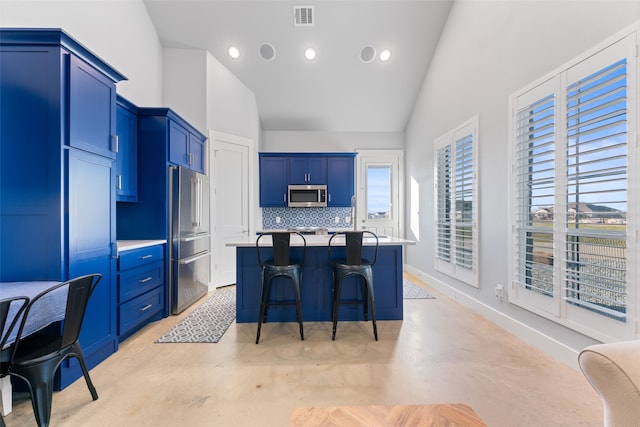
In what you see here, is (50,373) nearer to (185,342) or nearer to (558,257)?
(185,342)

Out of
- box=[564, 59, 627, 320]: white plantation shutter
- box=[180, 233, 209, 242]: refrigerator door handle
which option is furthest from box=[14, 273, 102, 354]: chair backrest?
box=[564, 59, 627, 320]: white plantation shutter

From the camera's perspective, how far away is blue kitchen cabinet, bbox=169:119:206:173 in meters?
3.23

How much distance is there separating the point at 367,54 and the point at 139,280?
4.49m

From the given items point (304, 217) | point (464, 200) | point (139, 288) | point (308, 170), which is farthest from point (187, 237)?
point (464, 200)

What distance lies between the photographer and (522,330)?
98.8 inches

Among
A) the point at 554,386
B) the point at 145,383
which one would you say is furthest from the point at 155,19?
the point at 554,386

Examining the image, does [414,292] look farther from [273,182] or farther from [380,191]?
[273,182]

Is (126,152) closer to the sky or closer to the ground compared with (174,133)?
closer to the ground

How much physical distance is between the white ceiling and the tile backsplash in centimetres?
183

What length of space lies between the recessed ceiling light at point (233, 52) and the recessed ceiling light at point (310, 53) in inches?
41.6

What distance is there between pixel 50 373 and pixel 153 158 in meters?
2.20

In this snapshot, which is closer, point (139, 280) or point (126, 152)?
point (139, 280)

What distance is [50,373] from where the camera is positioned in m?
1.49

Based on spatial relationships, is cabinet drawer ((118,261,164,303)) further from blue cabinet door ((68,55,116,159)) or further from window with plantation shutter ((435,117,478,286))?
window with plantation shutter ((435,117,478,286))
